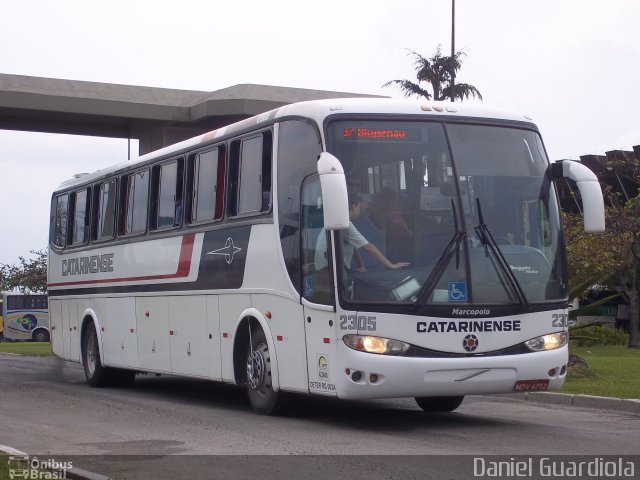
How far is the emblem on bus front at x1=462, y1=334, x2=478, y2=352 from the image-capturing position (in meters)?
12.0

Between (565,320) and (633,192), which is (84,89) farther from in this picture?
(633,192)

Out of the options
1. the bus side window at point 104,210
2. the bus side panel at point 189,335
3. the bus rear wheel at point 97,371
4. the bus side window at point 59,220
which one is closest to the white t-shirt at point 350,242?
the bus side panel at point 189,335

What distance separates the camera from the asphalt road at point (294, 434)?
9.62m

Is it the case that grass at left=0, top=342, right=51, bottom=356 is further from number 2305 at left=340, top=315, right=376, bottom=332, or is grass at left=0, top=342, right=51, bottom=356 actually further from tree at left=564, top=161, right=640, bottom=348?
number 2305 at left=340, top=315, right=376, bottom=332

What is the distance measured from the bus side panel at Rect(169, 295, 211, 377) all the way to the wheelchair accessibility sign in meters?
4.42

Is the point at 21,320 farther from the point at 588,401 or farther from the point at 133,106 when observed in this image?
the point at 588,401

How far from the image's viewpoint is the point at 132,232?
1833 cm

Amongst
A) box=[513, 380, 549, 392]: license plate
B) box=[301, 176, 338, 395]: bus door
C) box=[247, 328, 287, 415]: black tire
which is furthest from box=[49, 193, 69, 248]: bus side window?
box=[513, 380, 549, 392]: license plate

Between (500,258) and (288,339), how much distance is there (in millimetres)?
2521

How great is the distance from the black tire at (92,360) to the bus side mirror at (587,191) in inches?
378

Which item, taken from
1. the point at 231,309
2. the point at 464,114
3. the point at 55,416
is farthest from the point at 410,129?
the point at 55,416

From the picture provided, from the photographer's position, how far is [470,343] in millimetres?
11969

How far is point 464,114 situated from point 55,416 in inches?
235

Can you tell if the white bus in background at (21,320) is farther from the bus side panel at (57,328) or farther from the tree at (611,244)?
the bus side panel at (57,328)
